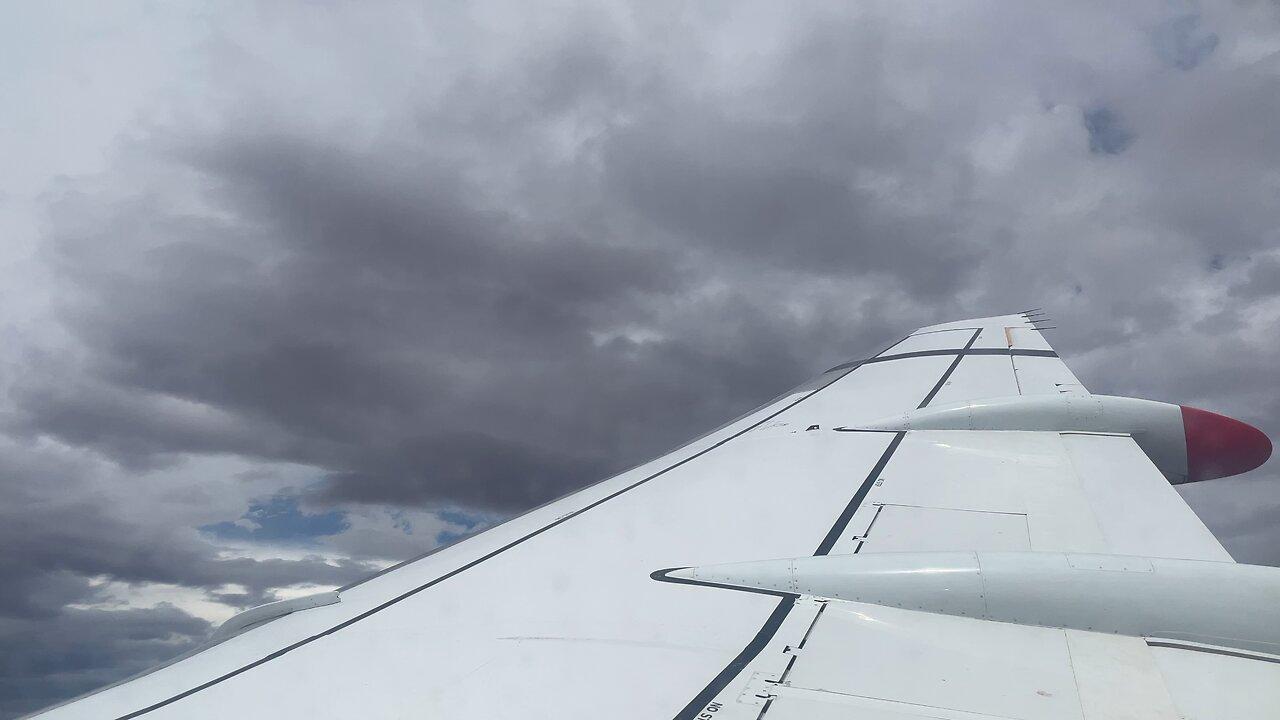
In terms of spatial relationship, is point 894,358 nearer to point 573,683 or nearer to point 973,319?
point 973,319

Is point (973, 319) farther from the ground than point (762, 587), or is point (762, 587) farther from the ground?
point (973, 319)

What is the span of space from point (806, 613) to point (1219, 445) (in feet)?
21.6

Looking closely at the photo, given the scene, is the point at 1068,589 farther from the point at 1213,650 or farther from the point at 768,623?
the point at 768,623

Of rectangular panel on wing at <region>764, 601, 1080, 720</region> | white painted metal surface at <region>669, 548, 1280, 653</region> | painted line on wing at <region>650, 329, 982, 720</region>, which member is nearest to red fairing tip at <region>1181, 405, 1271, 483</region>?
painted line on wing at <region>650, 329, 982, 720</region>

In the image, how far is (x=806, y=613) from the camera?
401 cm

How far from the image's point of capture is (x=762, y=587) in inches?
171

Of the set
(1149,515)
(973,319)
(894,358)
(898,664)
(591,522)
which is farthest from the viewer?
(973,319)

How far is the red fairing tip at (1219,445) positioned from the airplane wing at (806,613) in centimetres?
162

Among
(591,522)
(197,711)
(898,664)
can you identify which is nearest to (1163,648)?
(898,664)

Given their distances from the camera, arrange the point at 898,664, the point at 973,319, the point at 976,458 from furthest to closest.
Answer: the point at 973,319 → the point at 976,458 → the point at 898,664

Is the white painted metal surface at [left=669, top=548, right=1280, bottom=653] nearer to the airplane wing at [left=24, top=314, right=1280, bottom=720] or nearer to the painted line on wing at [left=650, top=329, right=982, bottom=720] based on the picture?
the airplane wing at [left=24, top=314, right=1280, bottom=720]

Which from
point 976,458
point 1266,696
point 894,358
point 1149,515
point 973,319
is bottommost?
point 1266,696

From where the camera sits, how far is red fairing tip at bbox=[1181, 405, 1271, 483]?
Answer: 7512mm

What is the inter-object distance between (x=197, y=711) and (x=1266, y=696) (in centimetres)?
518
